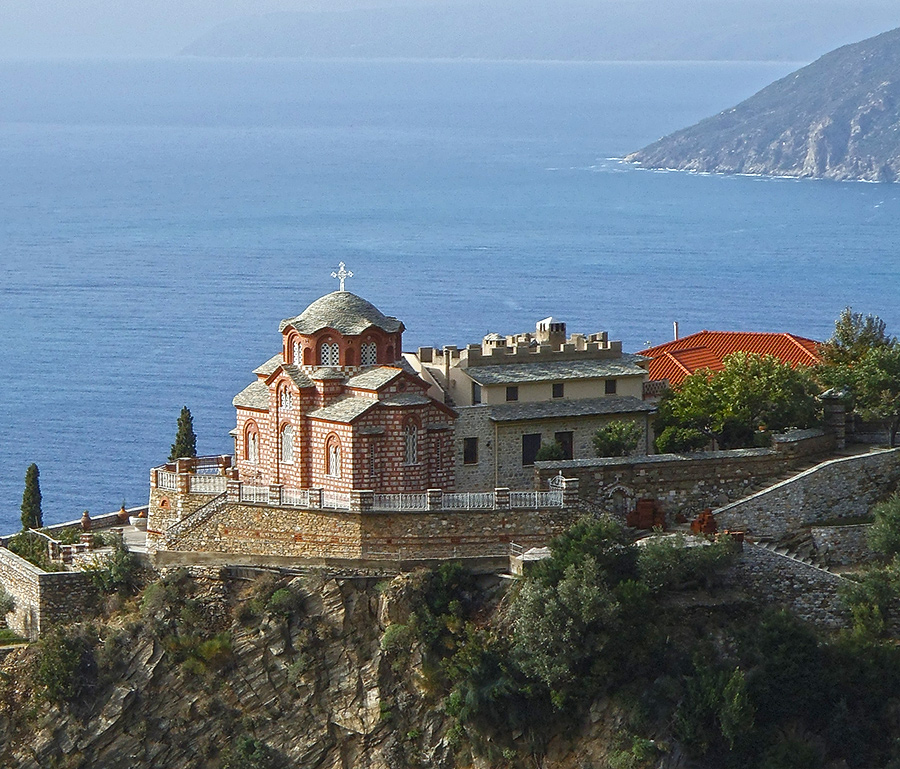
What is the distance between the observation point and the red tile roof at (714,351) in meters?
90.2

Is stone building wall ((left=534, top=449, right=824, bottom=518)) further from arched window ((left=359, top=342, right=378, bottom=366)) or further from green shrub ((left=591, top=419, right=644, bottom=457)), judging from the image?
arched window ((left=359, top=342, right=378, bottom=366))

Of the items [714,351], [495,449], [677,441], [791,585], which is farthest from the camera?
[714,351]

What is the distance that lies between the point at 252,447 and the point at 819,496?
20.1m

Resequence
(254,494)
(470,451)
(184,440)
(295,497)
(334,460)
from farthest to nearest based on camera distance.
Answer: (184,440), (470,451), (254,494), (334,460), (295,497)

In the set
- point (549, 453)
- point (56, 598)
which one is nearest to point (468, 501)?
point (549, 453)

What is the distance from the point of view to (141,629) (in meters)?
72.0

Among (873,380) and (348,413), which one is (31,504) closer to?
(348,413)

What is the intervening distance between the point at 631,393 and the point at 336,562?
1373cm

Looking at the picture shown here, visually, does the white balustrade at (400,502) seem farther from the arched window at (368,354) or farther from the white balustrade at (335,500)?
the arched window at (368,354)

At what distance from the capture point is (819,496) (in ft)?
244

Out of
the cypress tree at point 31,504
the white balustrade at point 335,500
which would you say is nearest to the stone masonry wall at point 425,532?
the white balustrade at point 335,500

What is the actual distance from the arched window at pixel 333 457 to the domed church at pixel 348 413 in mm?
34

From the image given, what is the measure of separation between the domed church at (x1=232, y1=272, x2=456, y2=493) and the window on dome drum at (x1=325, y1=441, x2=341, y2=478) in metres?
0.03

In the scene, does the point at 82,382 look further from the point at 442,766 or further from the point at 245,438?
the point at 442,766
